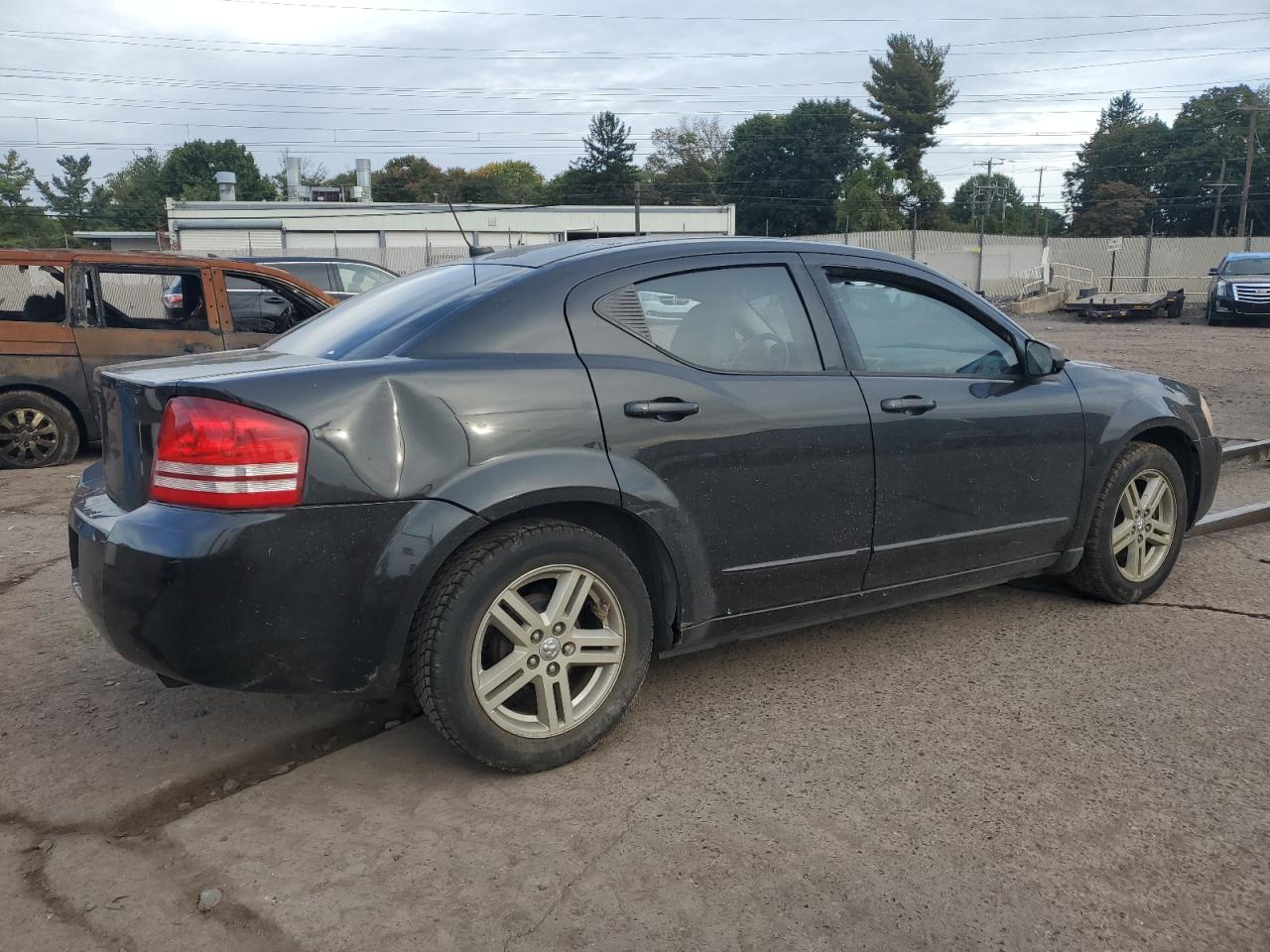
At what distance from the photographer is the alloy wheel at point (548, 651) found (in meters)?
3.03

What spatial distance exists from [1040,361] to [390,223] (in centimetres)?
4957

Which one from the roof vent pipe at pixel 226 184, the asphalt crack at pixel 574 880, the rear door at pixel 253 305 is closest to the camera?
the asphalt crack at pixel 574 880

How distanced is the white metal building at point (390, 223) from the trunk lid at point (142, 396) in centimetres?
4406

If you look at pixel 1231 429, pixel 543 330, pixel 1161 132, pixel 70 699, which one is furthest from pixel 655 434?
pixel 1161 132

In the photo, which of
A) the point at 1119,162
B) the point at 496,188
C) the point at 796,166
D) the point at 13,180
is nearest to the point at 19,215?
the point at 13,180

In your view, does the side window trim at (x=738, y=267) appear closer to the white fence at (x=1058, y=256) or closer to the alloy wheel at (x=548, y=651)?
the alloy wheel at (x=548, y=651)

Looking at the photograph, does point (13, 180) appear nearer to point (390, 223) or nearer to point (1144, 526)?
point (390, 223)

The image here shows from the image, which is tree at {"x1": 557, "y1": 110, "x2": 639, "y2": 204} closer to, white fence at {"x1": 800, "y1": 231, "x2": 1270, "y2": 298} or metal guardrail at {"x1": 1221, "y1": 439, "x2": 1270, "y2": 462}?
white fence at {"x1": 800, "y1": 231, "x2": 1270, "y2": 298}

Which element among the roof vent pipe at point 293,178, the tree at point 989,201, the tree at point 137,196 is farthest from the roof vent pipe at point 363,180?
the tree at point 989,201

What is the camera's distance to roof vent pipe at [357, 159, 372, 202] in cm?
6328

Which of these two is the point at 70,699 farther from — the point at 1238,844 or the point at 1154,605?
the point at 1154,605

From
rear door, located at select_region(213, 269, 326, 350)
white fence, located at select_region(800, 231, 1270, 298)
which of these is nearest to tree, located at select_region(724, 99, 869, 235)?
white fence, located at select_region(800, 231, 1270, 298)

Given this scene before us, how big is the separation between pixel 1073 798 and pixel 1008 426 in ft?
5.20

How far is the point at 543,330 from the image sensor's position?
3191mm
